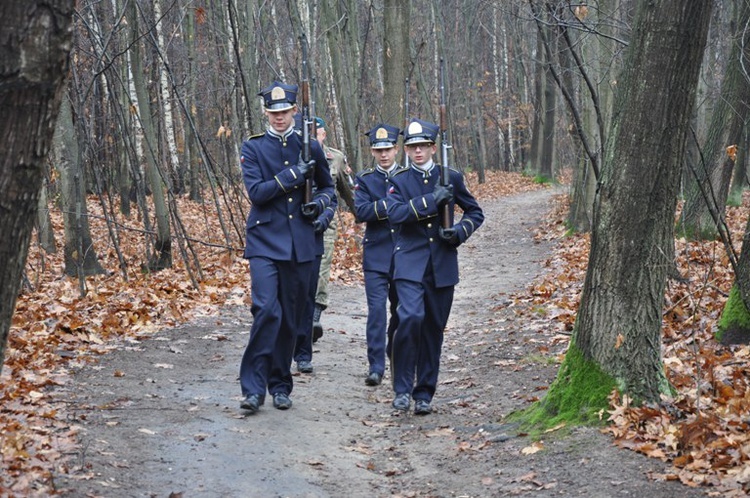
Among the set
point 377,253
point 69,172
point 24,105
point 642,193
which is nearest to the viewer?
point 24,105

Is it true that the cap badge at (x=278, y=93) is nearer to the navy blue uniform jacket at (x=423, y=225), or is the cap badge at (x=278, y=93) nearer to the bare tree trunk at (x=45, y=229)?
the navy blue uniform jacket at (x=423, y=225)

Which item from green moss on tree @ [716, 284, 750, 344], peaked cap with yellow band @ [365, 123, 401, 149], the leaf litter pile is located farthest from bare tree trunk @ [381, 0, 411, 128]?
green moss on tree @ [716, 284, 750, 344]

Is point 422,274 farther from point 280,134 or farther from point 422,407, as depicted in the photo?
point 280,134

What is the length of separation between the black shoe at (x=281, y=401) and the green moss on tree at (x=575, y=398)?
1.90 metres

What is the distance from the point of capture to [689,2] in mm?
5551

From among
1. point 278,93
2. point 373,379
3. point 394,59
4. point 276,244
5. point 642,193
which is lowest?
point 373,379

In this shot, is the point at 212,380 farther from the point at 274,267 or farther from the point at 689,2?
the point at 689,2

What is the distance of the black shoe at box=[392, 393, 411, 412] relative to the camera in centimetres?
738

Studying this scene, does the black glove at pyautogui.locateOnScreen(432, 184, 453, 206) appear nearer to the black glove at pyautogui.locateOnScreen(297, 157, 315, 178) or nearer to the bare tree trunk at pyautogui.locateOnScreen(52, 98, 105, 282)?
the black glove at pyautogui.locateOnScreen(297, 157, 315, 178)

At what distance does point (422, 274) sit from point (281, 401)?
1.53 metres

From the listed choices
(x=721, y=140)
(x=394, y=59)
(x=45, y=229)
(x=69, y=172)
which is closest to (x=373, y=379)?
(x=69, y=172)

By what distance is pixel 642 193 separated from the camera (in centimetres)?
573

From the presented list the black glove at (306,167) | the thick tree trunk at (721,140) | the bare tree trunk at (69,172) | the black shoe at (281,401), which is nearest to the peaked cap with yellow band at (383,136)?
the black glove at (306,167)

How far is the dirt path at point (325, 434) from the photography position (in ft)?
17.3
